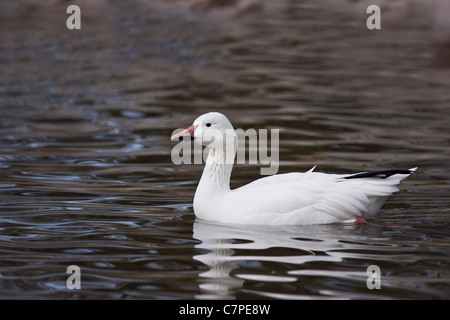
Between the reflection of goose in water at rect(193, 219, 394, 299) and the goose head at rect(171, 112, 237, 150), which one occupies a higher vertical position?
the goose head at rect(171, 112, 237, 150)

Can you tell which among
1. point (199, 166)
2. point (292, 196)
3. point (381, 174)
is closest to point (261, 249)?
A: point (292, 196)

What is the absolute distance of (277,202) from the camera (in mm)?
7270

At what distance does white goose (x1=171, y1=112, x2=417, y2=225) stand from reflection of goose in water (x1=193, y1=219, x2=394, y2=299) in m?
0.09

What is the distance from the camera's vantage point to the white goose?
7.31 metres

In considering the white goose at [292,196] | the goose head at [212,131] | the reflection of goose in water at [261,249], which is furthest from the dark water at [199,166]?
the goose head at [212,131]

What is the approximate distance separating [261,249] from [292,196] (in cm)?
81

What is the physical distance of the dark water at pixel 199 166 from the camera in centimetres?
611

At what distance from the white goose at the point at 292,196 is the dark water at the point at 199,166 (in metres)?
0.14

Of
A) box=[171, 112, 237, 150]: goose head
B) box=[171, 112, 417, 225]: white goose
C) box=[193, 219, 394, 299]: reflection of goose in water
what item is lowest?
box=[193, 219, 394, 299]: reflection of goose in water

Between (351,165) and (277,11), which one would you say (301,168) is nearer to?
(351,165)

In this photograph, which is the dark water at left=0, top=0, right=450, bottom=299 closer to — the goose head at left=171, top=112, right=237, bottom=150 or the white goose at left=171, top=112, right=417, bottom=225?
the white goose at left=171, top=112, right=417, bottom=225

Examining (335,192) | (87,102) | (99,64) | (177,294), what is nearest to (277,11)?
(99,64)

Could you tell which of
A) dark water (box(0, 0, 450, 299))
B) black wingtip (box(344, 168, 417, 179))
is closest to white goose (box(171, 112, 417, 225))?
black wingtip (box(344, 168, 417, 179))

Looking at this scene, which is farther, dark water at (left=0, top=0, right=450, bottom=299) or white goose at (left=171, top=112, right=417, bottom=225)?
white goose at (left=171, top=112, right=417, bottom=225)
